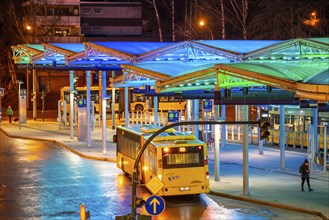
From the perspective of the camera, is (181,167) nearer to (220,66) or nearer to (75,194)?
(220,66)

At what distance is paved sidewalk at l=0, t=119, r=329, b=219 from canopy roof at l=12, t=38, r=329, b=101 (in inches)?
165

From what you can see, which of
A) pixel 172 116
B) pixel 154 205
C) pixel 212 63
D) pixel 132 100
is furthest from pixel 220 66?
pixel 132 100

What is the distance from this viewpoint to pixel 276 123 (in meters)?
45.2

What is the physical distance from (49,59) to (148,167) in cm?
2186

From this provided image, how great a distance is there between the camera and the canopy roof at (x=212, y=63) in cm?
2344

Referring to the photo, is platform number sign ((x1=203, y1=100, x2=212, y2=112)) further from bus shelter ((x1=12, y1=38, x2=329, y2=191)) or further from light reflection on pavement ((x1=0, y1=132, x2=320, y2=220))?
light reflection on pavement ((x1=0, y1=132, x2=320, y2=220))

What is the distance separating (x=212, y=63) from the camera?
35750mm

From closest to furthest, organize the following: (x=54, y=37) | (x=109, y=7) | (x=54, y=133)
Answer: (x=54, y=133)
(x=54, y=37)
(x=109, y=7)

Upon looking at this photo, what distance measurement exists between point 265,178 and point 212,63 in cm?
706

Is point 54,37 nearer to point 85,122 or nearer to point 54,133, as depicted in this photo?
point 54,133

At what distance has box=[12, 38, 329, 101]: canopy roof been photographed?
2344 cm

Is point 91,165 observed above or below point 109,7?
below

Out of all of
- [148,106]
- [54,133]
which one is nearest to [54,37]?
[148,106]

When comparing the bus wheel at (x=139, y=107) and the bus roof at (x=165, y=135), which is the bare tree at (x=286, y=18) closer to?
the bus wheel at (x=139, y=107)
